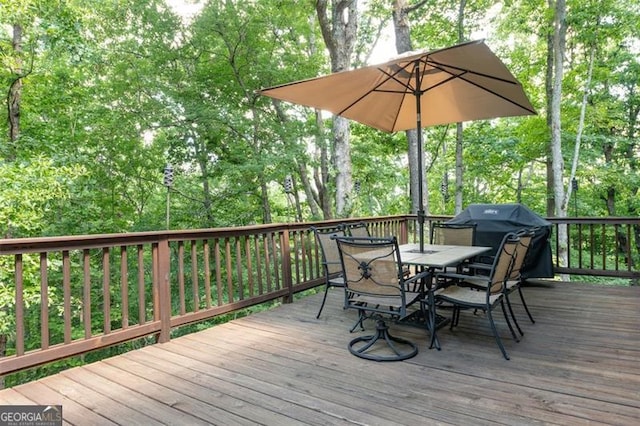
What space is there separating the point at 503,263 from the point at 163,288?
271 cm

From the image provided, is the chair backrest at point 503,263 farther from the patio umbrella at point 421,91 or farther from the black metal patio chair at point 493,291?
the patio umbrella at point 421,91

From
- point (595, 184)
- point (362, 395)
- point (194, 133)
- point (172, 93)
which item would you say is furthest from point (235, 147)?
point (595, 184)

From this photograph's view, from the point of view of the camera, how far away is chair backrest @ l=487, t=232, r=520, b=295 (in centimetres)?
254

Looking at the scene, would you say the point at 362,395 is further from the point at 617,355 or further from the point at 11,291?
the point at 11,291

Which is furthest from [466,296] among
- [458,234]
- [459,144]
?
[459,144]

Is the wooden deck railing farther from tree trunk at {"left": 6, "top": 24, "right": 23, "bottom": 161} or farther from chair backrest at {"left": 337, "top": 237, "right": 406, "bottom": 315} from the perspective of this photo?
tree trunk at {"left": 6, "top": 24, "right": 23, "bottom": 161}

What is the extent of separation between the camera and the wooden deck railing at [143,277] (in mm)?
2402

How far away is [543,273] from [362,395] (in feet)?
11.6

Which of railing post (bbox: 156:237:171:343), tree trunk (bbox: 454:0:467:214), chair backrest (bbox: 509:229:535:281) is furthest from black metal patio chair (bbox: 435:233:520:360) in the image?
tree trunk (bbox: 454:0:467:214)

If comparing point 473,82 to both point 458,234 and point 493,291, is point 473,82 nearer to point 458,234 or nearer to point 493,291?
point 458,234

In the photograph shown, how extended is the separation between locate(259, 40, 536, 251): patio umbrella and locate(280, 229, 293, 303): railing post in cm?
152

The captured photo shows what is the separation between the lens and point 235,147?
811 cm

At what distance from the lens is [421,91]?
337 centimetres

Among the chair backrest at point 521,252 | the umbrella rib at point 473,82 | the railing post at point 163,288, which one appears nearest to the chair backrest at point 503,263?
the chair backrest at point 521,252
